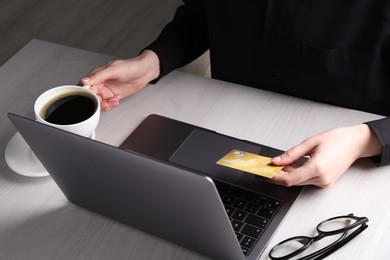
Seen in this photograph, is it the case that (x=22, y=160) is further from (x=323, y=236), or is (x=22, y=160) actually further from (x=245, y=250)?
(x=323, y=236)

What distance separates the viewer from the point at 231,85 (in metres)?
1.37

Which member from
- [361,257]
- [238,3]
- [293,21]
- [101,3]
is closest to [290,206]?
[361,257]

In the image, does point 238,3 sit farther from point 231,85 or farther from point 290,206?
point 290,206

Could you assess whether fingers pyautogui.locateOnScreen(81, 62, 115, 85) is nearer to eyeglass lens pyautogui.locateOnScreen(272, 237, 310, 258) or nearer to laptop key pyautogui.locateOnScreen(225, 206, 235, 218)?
laptop key pyautogui.locateOnScreen(225, 206, 235, 218)

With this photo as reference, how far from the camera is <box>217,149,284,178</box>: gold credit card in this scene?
102 cm

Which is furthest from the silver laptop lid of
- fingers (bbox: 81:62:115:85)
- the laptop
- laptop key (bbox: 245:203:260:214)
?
fingers (bbox: 81:62:115:85)

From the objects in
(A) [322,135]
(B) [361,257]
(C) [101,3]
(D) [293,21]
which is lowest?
(C) [101,3]

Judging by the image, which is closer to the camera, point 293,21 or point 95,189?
point 95,189

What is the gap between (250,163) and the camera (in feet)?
3.44

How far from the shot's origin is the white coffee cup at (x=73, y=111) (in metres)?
1.10

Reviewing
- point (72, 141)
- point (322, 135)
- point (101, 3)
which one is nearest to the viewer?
point (72, 141)

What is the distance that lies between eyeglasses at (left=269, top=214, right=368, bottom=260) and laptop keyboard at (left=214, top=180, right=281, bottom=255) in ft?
0.15

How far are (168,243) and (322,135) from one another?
0.36 metres

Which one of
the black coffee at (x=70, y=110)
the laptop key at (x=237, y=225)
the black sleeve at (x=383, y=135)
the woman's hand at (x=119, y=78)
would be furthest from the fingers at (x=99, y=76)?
the black sleeve at (x=383, y=135)
